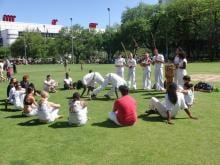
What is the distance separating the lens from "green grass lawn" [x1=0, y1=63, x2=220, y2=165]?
29.2ft

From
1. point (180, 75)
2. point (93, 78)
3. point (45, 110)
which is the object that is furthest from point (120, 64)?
point (45, 110)

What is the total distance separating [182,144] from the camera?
9.96 m

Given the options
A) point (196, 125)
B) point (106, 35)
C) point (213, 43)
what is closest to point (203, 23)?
point (213, 43)

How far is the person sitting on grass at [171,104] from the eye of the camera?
12383 mm

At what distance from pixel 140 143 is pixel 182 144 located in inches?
41.1

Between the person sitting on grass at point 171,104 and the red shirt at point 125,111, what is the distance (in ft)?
4.00

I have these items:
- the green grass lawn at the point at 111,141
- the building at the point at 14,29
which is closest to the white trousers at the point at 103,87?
the green grass lawn at the point at 111,141

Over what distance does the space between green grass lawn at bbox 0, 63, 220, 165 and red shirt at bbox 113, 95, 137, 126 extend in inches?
10.8

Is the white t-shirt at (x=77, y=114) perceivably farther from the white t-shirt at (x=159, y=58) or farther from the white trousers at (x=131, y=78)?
the white trousers at (x=131, y=78)

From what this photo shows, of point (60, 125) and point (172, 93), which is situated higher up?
point (172, 93)

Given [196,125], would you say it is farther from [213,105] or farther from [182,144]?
[213,105]

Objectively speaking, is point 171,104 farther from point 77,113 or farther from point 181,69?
point 181,69

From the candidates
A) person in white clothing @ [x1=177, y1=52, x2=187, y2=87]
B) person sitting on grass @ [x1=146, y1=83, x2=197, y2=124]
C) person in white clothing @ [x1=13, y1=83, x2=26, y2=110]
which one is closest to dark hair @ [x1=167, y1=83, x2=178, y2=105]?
person sitting on grass @ [x1=146, y1=83, x2=197, y2=124]

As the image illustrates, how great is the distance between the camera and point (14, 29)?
530 feet
